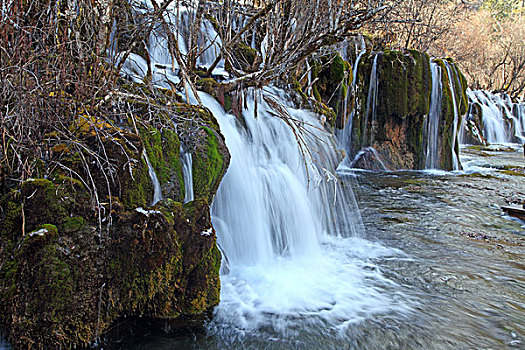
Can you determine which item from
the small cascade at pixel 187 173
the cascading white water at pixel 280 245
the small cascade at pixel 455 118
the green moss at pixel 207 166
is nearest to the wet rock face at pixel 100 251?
the small cascade at pixel 187 173

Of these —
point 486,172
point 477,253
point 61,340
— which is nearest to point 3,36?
point 61,340

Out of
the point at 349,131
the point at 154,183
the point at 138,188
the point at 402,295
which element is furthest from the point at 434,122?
the point at 138,188

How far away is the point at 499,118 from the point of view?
24.0 metres

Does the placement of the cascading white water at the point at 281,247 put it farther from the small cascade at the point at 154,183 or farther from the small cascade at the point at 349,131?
the small cascade at the point at 349,131

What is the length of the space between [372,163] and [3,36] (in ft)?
34.6

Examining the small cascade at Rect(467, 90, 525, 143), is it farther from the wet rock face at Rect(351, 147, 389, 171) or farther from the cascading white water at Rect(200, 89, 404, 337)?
the cascading white water at Rect(200, 89, 404, 337)

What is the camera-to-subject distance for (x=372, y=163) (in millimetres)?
11766

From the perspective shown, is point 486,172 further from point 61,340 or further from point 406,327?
point 61,340

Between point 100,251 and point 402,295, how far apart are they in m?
3.08

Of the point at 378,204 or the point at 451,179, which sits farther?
the point at 451,179

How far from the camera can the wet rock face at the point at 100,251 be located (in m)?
2.41

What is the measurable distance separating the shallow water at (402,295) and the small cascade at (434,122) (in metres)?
5.73

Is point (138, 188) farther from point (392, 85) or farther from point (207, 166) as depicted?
point (392, 85)

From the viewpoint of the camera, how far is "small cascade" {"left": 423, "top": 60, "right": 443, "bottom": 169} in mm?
12344
